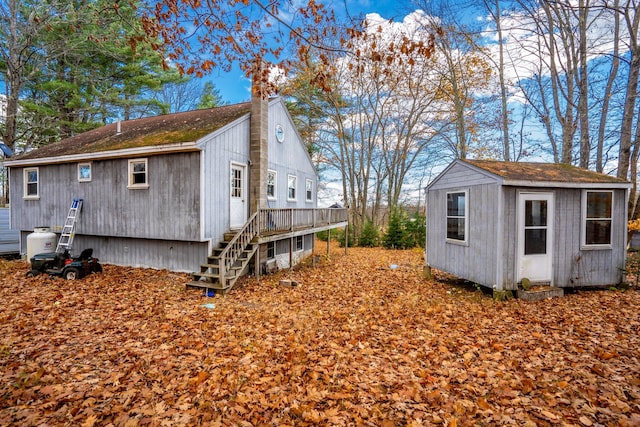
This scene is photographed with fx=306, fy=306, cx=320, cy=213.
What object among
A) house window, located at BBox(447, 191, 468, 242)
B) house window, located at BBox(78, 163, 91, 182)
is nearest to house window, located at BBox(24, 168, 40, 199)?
house window, located at BBox(78, 163, 91, 182)

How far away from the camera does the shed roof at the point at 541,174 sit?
7411mm

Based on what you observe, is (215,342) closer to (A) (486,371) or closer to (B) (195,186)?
(A) (486,371)

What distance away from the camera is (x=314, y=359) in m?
4.66

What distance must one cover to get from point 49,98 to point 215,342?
849 inches

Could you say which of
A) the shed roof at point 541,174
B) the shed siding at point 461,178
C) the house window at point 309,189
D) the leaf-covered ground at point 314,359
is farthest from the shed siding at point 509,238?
the house window at point 309,189

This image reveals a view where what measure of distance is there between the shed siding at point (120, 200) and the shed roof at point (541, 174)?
27.2 feet

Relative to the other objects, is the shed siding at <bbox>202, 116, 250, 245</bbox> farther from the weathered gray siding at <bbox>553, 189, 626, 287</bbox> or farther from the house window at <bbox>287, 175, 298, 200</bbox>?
the weathered gray siding at <bbox>553, 189, 626, 287</bbox>

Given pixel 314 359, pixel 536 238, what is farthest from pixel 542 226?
pixel 314 359

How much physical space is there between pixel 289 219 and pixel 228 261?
2.98 meters

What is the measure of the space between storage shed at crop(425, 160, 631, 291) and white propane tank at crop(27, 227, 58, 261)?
562 inches

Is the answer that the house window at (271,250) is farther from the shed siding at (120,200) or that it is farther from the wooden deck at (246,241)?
the shed siding at (120,200)

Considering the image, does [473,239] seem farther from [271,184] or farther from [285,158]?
[285,158]

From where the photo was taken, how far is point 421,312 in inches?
275

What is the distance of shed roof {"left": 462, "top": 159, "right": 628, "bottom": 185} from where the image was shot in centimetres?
741
